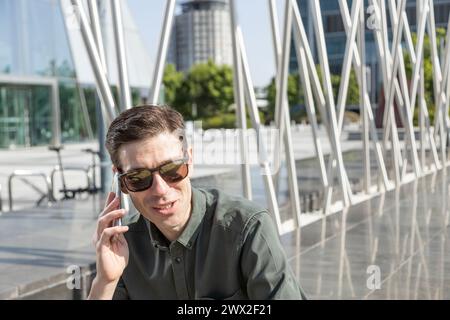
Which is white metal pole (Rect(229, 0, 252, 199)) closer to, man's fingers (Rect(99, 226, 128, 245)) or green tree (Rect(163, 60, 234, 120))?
man's fingers (Rect(99, 226, 128, 245))

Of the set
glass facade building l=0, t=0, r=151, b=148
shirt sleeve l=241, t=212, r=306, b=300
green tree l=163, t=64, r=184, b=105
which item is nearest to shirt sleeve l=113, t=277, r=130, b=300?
shirt sleeve l=241, t=212, r=306, b=300

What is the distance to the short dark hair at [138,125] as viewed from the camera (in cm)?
204

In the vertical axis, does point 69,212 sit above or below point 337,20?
below

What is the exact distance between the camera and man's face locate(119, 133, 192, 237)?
206 centimetres

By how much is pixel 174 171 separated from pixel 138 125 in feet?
0.57

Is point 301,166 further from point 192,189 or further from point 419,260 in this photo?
point 192,189

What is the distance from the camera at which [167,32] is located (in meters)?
6.79

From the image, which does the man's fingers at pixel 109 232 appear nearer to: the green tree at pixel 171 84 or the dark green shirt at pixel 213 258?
the dark green shirt at pixel 213 258

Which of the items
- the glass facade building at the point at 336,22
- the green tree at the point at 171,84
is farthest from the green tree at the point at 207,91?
the glass facade building at the point at 336,22

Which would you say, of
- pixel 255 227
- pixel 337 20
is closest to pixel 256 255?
pixel 255 227

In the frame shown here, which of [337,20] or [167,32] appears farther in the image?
[337,20]

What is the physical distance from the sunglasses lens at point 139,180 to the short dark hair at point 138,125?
0.08 m

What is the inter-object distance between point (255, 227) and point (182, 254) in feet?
0.76
